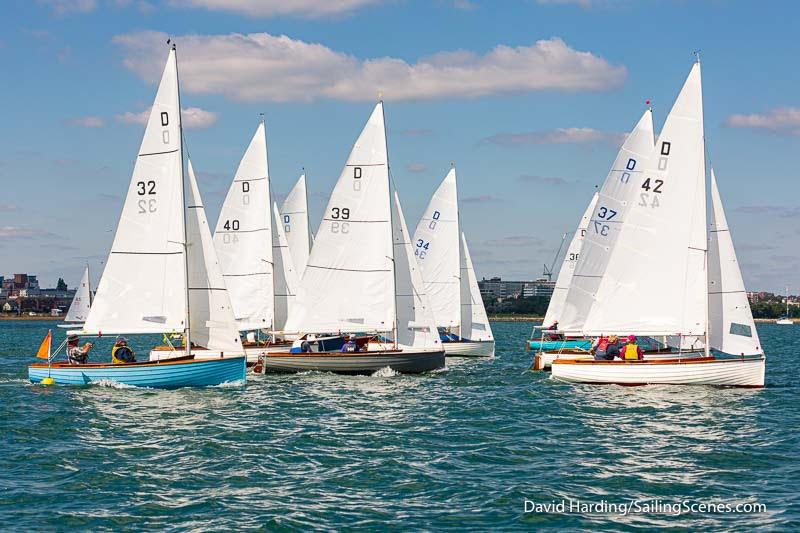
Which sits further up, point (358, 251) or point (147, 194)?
point (147, 194)

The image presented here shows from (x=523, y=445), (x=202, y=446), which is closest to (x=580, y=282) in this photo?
(x=523, y=445)

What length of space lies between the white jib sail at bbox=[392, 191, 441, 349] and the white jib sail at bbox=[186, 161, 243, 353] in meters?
7.28

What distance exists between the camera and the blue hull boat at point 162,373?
29.1 m

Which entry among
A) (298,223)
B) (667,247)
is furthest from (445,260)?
(667,247)

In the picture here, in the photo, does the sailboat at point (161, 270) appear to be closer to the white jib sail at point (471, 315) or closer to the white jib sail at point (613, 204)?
the white jib sail at point (613, 204)

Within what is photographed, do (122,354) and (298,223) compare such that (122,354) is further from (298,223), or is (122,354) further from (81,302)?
(81,302)

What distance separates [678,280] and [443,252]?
19498 millimetres

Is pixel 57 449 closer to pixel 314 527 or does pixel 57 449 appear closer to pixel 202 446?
pixel 202 446

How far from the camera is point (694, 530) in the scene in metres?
14.2

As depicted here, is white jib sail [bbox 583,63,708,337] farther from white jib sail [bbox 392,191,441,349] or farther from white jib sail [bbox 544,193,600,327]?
white jib sail [bbox 544,193,600,327]

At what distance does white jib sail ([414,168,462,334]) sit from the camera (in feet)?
162

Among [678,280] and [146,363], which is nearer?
[146,363]

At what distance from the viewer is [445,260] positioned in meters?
49.5

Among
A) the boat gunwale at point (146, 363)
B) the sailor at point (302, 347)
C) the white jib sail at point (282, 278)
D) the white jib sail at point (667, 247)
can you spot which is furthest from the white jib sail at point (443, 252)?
the boat gunwale at point (146, 363)
